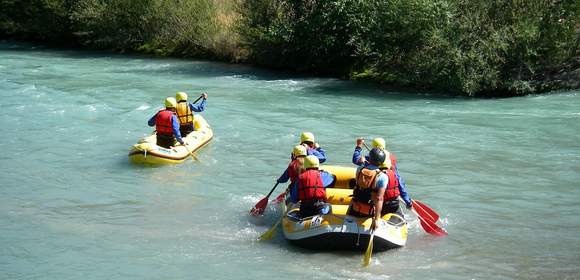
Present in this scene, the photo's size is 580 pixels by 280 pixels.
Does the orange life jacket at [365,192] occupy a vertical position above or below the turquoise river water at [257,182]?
above

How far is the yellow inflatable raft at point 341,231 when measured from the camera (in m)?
8.15

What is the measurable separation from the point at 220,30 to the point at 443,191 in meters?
17.8

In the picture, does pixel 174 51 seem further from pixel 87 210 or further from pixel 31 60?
pixel 87 210

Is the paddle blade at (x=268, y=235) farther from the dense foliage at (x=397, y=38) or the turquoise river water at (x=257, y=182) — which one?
the dense foliage at (x=397, y=38)

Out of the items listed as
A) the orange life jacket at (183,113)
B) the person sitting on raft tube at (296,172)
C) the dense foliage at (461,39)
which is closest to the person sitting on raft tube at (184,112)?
the orange life jacket at (183,113)

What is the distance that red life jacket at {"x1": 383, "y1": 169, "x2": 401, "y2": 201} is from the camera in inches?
326

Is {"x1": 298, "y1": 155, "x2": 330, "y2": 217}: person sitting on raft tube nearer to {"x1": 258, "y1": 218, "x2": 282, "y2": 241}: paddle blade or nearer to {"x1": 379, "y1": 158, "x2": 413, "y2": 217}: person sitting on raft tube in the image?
{"x1": 258, "y1": 218, "x2": 282, "y2": 241}: paddle blade

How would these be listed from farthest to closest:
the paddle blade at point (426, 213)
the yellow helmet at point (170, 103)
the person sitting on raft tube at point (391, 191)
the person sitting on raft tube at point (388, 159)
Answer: the yellow helmet at point (170, 103)
the paddle blade at point (426, 213)
the person sitting on raft tube at point (388, 159)
the person sitting on raft tube at point (391, 191)

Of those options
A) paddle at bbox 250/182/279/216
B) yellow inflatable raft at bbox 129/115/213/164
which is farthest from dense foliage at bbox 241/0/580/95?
paddle at bbox 250/182/279/216

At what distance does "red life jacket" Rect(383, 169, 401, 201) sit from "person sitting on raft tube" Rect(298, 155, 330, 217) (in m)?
0.73

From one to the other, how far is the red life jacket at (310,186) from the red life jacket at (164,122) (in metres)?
4.58

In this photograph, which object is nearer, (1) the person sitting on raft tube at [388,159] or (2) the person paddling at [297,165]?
(1) the person sitting on raft tube at [388,159]

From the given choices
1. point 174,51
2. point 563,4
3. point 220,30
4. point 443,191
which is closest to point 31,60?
point 174,51

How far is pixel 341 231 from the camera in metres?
8.16
